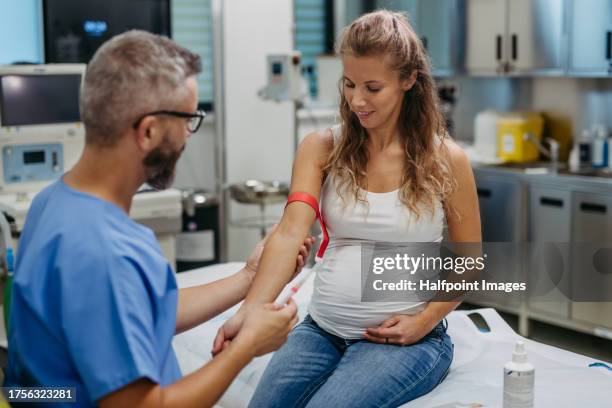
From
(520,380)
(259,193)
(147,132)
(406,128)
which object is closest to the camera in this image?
(147,132)

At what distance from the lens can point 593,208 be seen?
151 inches

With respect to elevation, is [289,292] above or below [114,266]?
below

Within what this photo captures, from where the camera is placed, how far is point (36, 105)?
3484 millimetres

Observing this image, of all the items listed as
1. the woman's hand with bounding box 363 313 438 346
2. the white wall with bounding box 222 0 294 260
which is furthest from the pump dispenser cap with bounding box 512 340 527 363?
the white wall with bounding box 222 0 294 260

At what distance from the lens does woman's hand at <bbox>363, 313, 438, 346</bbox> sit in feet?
6.46

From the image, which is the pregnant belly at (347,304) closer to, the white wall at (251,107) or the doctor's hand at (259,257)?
the doctor's hand at (259,257)

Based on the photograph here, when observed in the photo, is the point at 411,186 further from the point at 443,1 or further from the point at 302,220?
the point at 443,1

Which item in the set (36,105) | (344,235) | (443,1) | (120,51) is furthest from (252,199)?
(120,51)

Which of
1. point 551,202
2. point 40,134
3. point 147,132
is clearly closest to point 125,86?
point 147,132

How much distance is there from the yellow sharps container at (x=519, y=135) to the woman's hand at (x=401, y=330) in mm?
2653

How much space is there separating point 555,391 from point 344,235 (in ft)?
2.05

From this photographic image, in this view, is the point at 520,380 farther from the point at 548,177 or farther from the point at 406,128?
→ the point at 548,177

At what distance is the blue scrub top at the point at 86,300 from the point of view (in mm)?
1215

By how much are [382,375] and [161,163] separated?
800mm
